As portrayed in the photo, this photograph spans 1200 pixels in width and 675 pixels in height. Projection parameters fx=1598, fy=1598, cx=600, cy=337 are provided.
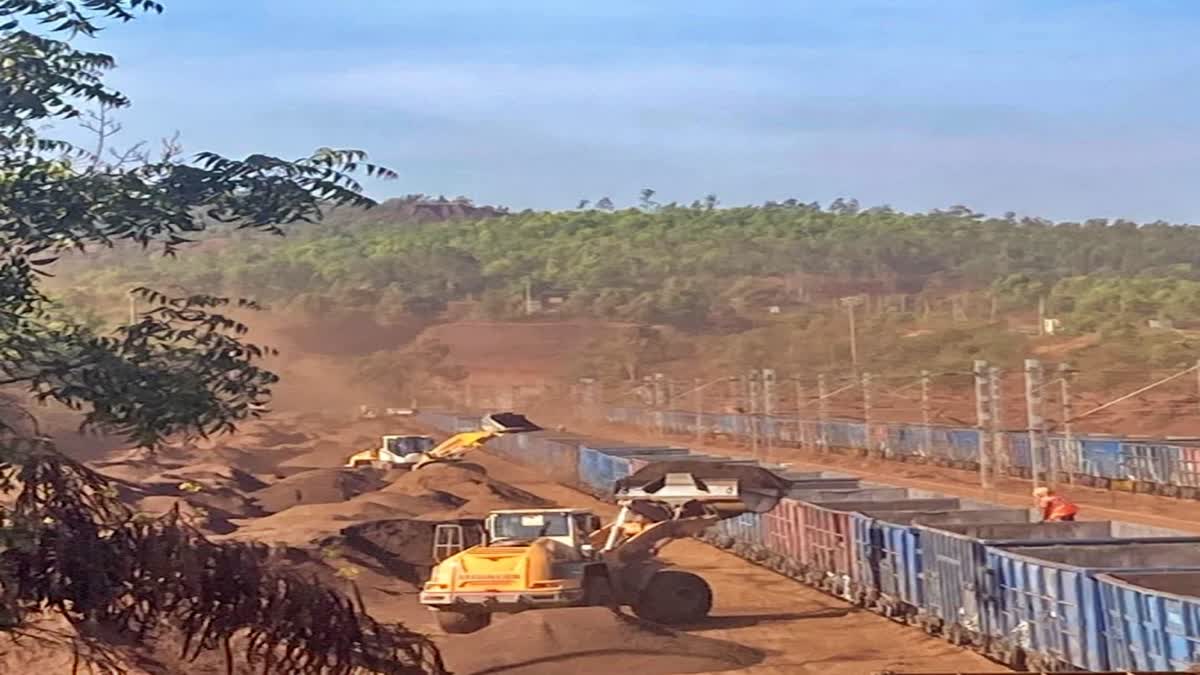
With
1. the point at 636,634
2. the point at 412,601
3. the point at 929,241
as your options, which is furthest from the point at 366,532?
the point at 929,241

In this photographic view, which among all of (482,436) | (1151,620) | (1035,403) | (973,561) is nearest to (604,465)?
(482,436)

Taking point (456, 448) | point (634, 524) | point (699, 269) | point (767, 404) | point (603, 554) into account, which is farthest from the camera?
point (699, 269)

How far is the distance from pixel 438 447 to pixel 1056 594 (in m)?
39.5

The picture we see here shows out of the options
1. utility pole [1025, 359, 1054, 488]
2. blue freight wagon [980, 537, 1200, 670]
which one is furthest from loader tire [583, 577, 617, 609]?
utility pole [1025, 359, 1054, 488]

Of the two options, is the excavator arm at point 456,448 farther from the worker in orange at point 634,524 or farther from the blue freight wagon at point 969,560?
the blue freight wagon at point 969,560

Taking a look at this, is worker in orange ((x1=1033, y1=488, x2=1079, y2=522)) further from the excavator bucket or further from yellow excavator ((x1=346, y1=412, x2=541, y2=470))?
yellow excavator ((x1=346, y1=412, x2=541, y2=470))

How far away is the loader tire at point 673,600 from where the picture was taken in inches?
897

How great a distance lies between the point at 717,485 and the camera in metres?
23.2

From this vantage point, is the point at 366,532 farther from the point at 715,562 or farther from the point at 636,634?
the point at 636,634

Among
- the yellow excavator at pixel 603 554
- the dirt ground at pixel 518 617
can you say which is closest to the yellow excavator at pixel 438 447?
the dirt ground at pixel 518 617

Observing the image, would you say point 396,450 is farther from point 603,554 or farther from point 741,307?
point 741,307

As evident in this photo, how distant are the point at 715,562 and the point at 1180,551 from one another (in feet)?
45.7

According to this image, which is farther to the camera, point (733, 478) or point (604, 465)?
point (604, 465)

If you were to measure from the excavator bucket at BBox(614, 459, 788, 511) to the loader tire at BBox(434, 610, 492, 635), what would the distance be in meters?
3.22
